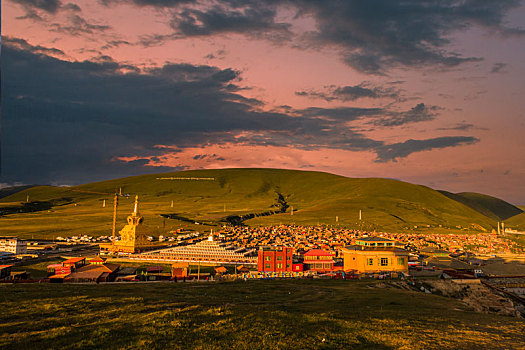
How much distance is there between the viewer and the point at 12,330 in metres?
20.3

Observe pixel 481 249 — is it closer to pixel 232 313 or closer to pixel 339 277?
pixel 339 277

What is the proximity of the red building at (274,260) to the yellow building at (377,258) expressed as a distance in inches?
438

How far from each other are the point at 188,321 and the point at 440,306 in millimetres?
26549

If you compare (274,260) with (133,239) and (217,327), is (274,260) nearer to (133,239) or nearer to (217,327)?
(133,239)

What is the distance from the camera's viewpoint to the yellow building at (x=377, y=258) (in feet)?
225

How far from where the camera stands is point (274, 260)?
2751 inches

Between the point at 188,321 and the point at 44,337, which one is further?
the point at 188,321

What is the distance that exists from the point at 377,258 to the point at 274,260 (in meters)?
19.1

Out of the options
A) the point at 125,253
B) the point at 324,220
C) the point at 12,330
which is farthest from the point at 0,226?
the point at 12,330

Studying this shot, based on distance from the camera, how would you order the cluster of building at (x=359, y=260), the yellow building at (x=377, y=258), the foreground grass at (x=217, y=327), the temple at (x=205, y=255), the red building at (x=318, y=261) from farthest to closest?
the temple at (x=205, y=255), the red building at (x=318, y=261), the cluster of building at (x=359, y=260), the yellow building at (x=377, y=258), the foreground grass at (x=217, y=327)

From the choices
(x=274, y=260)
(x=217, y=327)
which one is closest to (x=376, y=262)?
(x=274, y=260)

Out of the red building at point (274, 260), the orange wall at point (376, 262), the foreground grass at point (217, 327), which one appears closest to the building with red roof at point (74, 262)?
the red building at point (274, 260)

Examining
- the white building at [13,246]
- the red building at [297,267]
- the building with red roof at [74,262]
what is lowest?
the red building at [297,267]

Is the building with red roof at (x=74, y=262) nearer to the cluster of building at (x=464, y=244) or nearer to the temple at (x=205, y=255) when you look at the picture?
the temple at (x=205, y=255)
